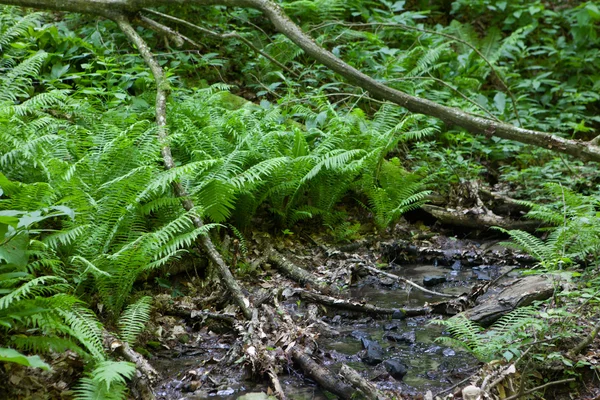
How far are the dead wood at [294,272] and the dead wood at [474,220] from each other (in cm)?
190

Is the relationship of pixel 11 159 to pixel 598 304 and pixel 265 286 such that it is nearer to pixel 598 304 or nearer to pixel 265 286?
pixel 265 286

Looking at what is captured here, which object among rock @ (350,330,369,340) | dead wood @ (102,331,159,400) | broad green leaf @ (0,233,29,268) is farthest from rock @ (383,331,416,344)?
broad green leaf @ (0,233,29,268)

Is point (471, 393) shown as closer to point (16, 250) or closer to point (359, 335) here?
point (359, 335)

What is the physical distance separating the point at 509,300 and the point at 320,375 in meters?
1.41

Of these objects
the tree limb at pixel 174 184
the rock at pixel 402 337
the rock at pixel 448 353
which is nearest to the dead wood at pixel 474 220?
the rock at pixel 402 337

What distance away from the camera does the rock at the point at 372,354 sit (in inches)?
133

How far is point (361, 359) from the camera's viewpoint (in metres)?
3.43

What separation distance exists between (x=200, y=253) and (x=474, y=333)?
216 cm

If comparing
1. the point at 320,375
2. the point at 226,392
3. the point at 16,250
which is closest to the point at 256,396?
the point at 226,392

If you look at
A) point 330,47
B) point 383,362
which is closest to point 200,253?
point 383,362

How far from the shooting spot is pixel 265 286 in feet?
14.4

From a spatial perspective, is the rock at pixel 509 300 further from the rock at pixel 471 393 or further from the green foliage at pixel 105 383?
the green foliage at pixel 105 383

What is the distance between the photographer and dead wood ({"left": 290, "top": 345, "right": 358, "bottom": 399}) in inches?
117

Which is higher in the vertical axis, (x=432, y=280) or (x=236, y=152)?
(x=236, y=152)
